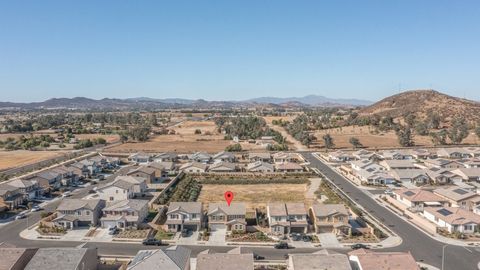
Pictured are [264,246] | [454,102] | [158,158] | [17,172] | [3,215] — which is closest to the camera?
[264,246]

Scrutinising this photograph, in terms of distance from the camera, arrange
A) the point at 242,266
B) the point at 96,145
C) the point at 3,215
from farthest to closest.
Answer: the point at 96,145
the point at 3,215
the point at 242,266

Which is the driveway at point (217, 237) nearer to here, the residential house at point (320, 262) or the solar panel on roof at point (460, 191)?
the residential house at point (320, 262)

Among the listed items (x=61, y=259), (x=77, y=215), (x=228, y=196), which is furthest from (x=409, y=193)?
(x=61, y=259)

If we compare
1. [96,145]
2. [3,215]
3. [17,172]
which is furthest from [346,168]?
[96,145]

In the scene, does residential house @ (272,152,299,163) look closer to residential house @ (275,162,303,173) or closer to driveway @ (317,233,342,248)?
residential house @ (275,162,303,173)

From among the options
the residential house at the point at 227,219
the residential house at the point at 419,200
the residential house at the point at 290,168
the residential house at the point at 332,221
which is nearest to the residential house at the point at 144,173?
the residential house at the point at 290,168

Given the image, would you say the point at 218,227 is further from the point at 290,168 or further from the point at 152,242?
the point at 290,168

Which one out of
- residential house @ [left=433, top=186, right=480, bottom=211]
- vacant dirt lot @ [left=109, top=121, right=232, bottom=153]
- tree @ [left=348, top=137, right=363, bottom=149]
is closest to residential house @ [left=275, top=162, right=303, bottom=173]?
residential house @ [left=433, top=186, right=480, bottom=211]

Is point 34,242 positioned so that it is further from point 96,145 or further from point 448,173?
point 96,145
